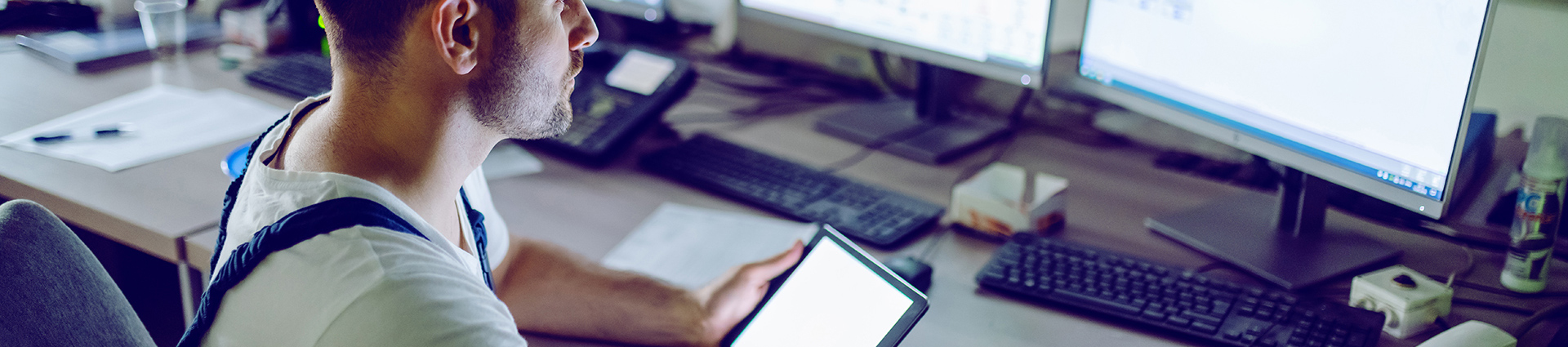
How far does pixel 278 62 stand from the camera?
5.90ft

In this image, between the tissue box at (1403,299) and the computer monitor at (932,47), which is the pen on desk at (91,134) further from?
the tissue box at (1403,299)

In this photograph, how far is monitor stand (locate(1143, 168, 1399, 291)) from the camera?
106cm

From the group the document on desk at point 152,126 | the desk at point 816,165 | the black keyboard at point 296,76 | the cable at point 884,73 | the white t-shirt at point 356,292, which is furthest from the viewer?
the cable at point 884,73

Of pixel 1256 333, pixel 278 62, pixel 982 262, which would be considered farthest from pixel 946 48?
→ pixel 278 62

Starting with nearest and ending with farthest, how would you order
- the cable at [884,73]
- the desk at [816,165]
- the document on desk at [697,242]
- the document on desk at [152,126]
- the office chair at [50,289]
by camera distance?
the office chair at [50,289] < the desk at [816,165] < the document on desk at [697,242] < the document on desk at [152,126] < the cable at [884,73]

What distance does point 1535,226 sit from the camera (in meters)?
1.00

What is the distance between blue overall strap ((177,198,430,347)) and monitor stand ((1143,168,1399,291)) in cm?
83

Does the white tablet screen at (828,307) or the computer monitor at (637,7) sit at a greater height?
the computer monitor at (637,7)

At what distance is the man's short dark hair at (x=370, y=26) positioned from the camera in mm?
780

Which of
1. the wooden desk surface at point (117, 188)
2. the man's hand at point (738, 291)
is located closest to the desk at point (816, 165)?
the wooden desk surface at point (117, 188)

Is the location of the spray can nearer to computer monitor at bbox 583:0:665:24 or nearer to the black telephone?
the black telephone

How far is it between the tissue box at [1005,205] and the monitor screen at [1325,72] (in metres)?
0.17

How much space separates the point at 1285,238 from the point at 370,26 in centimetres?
95

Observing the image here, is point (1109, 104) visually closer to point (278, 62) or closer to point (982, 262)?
point (982, 262)
